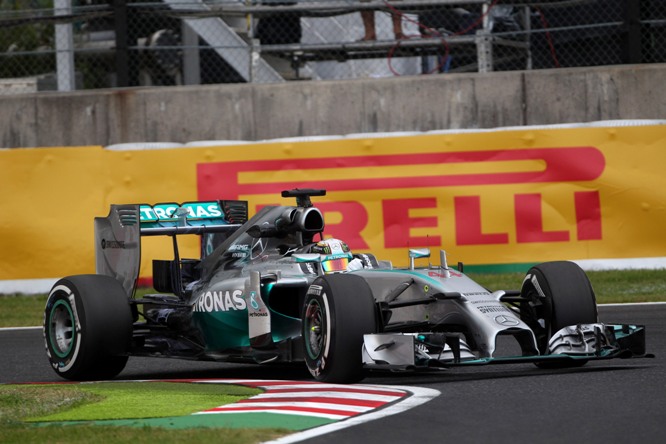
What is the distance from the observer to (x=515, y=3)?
16.4 m

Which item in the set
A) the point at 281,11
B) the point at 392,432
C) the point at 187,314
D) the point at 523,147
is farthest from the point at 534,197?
the point at 392,432

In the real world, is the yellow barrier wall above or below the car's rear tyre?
above

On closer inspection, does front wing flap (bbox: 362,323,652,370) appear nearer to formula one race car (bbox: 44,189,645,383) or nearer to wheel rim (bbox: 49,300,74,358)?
formula one race car (bbox: 44,189,645,383)

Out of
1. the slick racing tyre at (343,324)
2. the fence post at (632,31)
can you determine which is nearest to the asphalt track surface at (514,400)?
the slick racing tyre at (343,324)

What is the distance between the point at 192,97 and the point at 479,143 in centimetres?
366

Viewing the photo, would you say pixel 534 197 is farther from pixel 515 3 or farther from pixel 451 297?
pixel 451 297

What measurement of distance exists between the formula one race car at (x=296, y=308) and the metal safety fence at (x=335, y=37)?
19.9 feet

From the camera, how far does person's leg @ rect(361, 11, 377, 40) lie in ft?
54.6

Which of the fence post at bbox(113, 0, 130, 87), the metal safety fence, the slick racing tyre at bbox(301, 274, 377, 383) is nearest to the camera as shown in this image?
the slick racing tyre at bbox(301, 274, 377, 383)

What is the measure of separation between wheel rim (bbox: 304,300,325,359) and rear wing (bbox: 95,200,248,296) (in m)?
1.89

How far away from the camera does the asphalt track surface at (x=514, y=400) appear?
622cm

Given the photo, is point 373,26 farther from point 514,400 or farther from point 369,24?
point 514,400

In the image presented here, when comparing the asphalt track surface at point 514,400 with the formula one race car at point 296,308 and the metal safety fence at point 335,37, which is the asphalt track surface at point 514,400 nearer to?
the formula one race car at point 296,308

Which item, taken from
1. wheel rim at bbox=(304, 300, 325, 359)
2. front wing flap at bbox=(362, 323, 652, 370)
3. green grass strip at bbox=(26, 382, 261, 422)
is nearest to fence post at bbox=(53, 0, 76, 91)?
green grass strip at bbox=(26, 382, 261, 422)
